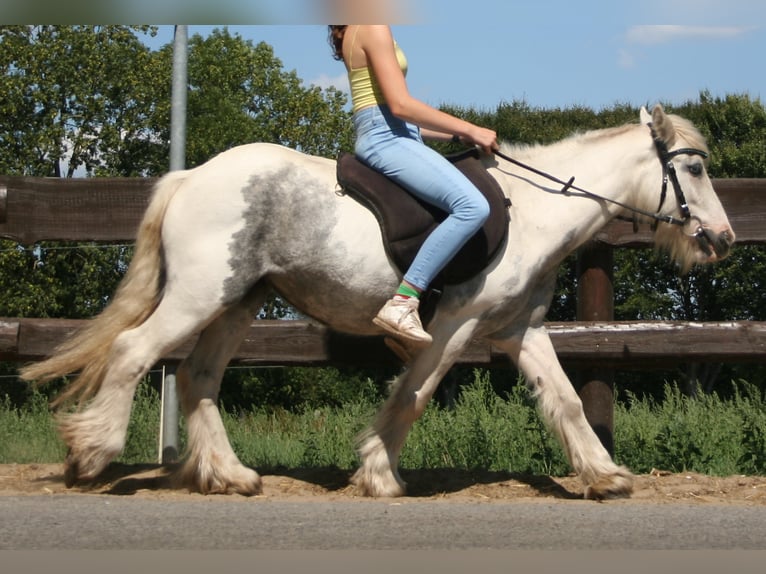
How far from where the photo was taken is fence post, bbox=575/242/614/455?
22.8 feet

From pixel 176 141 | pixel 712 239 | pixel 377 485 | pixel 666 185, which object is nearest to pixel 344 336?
pixel 377 485

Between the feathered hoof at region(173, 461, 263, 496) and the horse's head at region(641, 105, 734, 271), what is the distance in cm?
264

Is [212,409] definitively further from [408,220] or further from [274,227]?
[408,220]

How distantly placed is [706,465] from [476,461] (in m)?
1.49

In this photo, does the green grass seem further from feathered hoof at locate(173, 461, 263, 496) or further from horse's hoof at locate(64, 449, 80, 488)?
horse's hoof at locate(64, 449, 80, 488)

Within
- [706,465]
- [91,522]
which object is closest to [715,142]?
[706,465]

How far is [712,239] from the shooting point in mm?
5742

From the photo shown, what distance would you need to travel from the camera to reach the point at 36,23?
71.2 inches

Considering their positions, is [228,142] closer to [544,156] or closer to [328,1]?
[544,156]

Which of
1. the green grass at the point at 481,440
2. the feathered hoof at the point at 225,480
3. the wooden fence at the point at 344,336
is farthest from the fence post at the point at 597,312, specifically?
the feathered hoof at the point at 225,480

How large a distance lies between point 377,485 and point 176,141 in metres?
4.01

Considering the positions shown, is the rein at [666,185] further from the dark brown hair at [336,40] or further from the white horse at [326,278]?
the dark brown hair at [336,40]

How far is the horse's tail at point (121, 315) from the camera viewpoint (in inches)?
214

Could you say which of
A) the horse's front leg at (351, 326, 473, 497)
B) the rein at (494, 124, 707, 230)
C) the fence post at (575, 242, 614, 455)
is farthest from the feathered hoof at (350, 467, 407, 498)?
the fence post at (575, 242, 614, 455)
